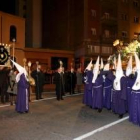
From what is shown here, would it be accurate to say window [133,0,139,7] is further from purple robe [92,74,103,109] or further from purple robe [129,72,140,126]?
purple robe [129,72,140,126]

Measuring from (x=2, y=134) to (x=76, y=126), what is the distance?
95.1 inches

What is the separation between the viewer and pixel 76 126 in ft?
30.3

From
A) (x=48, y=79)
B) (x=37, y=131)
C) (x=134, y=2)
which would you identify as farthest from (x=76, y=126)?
(x=134, y=2)

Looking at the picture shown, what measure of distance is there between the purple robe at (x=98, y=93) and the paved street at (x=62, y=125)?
332 millimetres

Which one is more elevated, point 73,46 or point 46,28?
point 46,28

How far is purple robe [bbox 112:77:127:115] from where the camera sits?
10.5 m

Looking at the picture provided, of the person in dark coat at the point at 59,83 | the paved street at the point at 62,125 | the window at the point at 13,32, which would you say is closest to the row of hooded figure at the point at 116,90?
the paved street at the point at 62,125

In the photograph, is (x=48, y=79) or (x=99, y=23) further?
(x=99, y=23)

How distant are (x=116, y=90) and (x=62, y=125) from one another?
2805mm

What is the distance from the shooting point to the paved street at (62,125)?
26.3ft

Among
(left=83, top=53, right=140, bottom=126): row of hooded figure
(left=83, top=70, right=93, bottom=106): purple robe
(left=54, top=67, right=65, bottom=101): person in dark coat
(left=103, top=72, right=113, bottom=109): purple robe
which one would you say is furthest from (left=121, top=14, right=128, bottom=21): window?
(left=103, top=72, right=113, bottom=109): purple robe

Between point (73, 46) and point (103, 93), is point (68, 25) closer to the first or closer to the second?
point (73, 46)

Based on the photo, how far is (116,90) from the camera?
36.0 ft

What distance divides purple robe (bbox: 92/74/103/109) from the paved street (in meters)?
0.33
